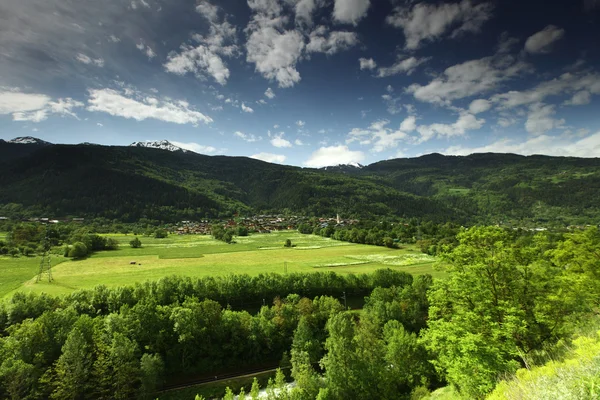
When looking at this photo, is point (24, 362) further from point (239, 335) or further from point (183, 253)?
point (183, 253)

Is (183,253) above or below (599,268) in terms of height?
below

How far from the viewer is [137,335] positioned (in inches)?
1766

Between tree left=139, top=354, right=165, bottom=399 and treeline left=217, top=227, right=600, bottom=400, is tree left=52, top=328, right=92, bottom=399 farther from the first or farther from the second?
treeline left=217, top=227, right=600, bottom=400

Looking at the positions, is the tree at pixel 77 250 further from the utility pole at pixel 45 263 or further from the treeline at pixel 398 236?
the treeline at pixel 398 236

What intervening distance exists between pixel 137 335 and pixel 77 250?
72297 millimetres

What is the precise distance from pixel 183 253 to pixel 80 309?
184ft

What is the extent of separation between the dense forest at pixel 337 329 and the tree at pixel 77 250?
178 feet

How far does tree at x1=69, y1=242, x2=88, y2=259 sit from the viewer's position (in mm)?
96250

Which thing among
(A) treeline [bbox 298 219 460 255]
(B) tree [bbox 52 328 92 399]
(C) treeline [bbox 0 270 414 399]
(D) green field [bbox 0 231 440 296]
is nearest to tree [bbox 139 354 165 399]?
(C) treeline [bbox 0 270 414 399]

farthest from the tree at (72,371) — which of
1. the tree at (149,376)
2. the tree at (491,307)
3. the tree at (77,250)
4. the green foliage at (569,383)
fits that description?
the tree at (77,250)

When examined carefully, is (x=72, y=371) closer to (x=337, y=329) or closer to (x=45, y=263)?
(x=337, y=329)

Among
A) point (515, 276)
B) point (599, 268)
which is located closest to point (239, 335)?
point (515, 276)

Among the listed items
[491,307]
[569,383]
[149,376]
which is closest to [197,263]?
[149,376]

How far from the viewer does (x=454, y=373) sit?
57.3 ft
